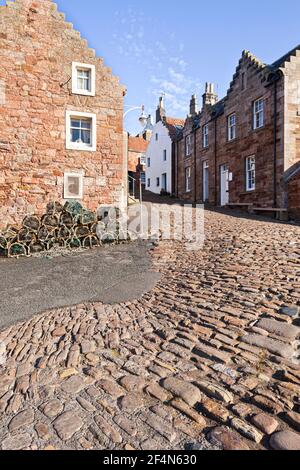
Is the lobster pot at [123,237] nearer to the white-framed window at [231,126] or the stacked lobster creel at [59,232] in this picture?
the stacked lobster creel at [59,232]

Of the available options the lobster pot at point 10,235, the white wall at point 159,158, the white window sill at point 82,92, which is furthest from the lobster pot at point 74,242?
the white wall at point 159,158

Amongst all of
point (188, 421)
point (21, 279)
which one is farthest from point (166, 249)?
point (188, 421)

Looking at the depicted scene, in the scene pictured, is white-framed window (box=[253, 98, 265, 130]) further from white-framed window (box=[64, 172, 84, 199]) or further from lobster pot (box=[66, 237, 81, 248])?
lobster pot (box=[66, 237, 81, 248])

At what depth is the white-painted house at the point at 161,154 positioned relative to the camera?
3428cm

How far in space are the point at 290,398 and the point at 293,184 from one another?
15075mm

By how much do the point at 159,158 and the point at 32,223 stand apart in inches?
1048

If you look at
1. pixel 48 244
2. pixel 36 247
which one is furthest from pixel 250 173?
pixel 36 247

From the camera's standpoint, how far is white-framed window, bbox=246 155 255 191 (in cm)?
1977

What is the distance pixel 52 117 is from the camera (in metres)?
13.6

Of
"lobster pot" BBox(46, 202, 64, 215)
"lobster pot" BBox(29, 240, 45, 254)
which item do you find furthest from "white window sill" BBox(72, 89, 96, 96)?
"lobster pot" BBox(29, 240, 45, 254)

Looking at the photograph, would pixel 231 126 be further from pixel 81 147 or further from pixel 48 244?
pixel 48 244

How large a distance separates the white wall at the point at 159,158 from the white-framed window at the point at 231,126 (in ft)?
38.1

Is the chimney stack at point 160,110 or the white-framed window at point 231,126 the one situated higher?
the chimney stack at point 160,110
